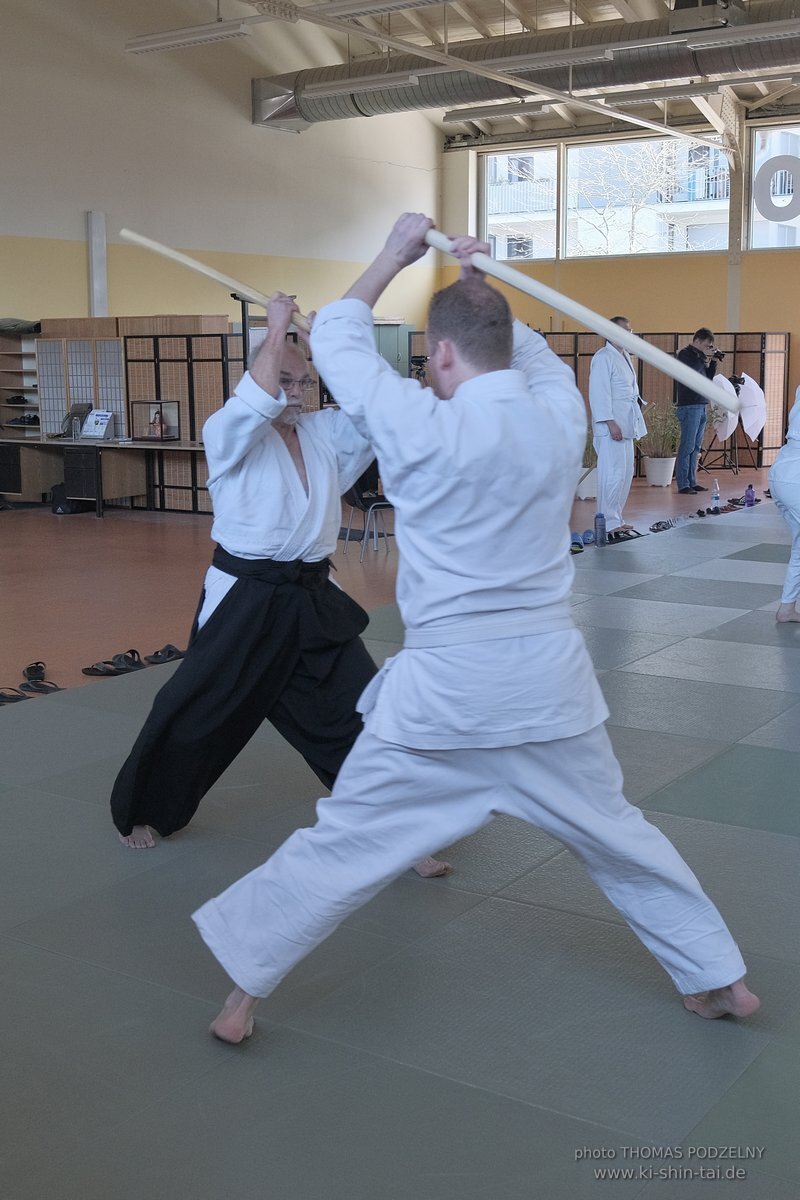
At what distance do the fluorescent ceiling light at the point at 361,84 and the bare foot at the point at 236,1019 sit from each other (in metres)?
15.5

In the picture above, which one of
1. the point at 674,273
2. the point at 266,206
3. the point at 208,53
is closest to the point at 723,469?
the point at 674,273

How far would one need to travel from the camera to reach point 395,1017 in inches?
105

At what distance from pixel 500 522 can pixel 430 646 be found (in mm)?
275

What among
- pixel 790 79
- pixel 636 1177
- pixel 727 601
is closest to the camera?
pixel 636 1177

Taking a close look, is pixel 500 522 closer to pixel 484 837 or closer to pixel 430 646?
pixel 430 646

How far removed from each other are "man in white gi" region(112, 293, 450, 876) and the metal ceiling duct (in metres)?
11.3

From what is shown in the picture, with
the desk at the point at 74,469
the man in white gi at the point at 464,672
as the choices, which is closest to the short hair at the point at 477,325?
the man in white gi at the point at 464,672

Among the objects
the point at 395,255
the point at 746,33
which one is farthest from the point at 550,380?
the point at 746,33

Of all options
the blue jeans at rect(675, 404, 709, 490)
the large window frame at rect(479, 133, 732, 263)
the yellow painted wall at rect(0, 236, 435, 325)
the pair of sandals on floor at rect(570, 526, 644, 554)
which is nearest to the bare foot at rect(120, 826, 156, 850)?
the pair of sandals on floor at rect(570, 526, 644, 554)

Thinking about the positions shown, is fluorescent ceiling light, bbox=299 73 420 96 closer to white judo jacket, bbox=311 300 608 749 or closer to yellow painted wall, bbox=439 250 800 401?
yellow painted wall, bbox=439 250 800 401

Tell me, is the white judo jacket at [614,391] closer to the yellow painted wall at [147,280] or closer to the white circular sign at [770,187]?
the yellow painted wall at [147,280]

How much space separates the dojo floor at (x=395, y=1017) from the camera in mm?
2180

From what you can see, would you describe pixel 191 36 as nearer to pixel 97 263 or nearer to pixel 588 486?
pixel 97 263

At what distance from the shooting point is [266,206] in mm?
18609
